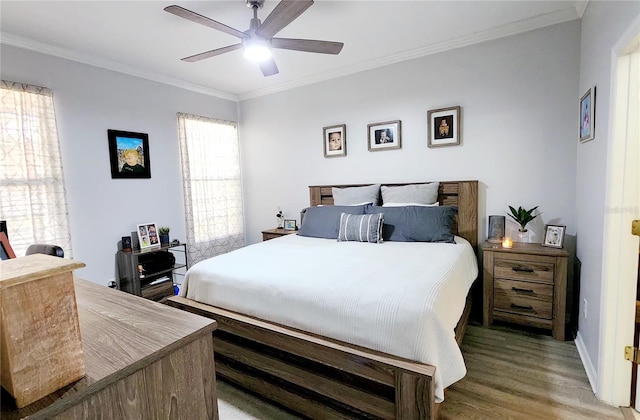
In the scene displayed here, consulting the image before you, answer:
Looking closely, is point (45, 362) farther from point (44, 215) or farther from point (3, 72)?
point (3, 72)

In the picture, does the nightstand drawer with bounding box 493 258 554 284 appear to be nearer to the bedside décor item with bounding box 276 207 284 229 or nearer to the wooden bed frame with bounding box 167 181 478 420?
the wooden bed frame with bounding box 167 181 478 420

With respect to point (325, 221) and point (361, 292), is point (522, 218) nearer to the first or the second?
point (325, 221)

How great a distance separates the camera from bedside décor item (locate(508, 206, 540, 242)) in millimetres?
2732

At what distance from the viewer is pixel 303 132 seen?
4141 mm

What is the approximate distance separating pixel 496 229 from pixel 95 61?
13.9 feet

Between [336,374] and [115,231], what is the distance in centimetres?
290

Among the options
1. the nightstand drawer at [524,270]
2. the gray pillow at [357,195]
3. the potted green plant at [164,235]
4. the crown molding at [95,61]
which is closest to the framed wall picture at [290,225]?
the gray pillow at [357,195]

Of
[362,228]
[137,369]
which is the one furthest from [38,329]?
[362,228]

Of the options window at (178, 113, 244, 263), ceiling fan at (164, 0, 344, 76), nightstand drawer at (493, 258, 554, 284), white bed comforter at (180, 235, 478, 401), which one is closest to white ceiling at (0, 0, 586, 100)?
ceiling fan at (164, 0, 344, 76)

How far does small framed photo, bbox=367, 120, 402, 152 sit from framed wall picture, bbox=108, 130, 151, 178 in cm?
259

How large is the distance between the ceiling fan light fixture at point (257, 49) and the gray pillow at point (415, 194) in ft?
5.91

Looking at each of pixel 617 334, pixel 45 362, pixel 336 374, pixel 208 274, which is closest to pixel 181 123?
pixel 208 274

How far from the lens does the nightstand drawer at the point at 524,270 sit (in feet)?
8.02

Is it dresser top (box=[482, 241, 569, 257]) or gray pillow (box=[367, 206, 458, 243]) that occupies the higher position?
gray pillow (box=[367, 206, 458, 243])
